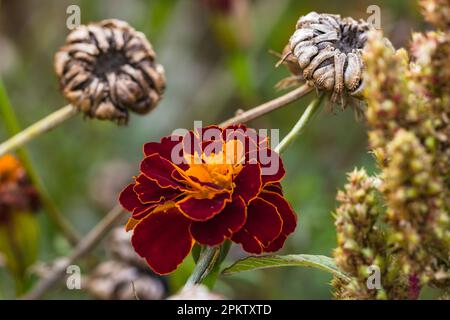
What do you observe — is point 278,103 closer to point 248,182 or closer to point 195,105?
point 248,182

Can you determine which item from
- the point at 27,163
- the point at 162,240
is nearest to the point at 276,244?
the point at 162,240

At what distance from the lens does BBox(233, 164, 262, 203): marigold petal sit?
97cm

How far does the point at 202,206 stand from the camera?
3.18 ft

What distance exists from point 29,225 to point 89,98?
1.36 ft

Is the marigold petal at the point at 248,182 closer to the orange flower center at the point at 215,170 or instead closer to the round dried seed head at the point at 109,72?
the orange flower center at the point at 215,170

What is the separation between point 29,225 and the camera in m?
1.54

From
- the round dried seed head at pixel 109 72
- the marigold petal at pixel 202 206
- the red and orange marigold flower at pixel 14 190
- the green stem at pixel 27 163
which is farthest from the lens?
the red and orange marigold flower at pixel 14 190

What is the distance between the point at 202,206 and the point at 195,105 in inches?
55.2

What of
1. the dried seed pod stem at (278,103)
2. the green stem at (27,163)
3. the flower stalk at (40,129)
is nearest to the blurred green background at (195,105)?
the green stem at (27,163)

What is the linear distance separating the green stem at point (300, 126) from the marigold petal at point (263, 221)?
2.9 inches

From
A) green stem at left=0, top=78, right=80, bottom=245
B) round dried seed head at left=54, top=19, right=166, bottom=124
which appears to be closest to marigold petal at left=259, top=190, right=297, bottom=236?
round dried seed head at left=54, top=19, right=166, bottom=124

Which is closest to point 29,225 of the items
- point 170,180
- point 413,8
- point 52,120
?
point 52,120

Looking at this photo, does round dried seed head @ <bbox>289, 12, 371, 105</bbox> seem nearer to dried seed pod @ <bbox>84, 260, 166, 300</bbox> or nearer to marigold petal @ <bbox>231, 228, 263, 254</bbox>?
marigold petal @ <bbox>231, 228, 263, 254</bbox>

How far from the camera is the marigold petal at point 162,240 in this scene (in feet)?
3.17
